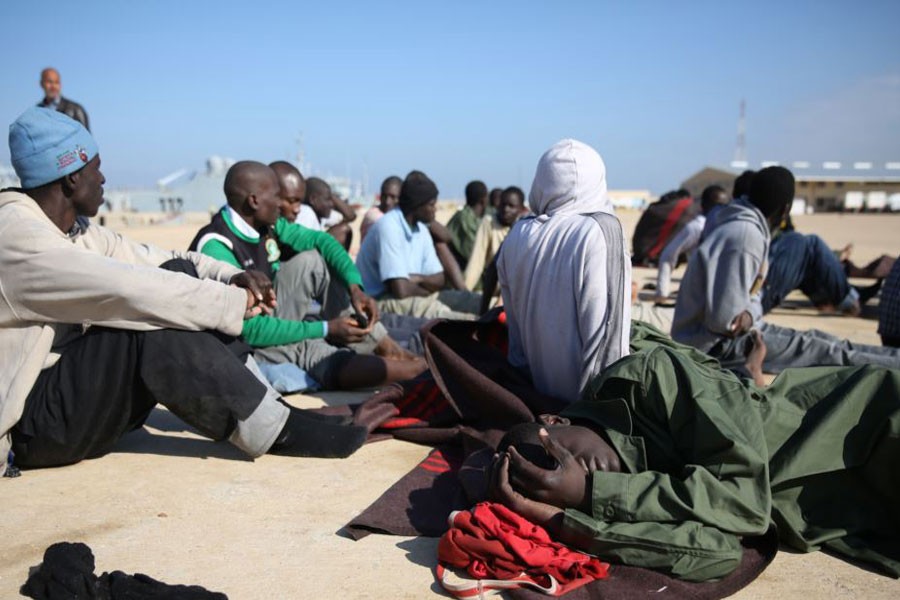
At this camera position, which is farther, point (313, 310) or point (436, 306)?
point (436, 306)

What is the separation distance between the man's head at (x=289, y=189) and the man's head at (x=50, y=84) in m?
3.69

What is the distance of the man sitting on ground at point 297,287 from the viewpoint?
4422 mm

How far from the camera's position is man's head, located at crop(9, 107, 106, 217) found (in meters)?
3.18

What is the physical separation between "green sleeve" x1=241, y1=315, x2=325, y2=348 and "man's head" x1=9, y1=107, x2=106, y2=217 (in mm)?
1158

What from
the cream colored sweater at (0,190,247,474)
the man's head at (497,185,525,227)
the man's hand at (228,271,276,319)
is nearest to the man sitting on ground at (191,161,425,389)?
the man's hand at (228,271,276,319)

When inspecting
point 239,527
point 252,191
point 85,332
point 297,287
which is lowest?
point 239,527

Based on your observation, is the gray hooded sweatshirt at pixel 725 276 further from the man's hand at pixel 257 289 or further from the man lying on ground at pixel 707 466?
the man's hand at pixel 257 289

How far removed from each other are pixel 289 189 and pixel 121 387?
3.21 metres

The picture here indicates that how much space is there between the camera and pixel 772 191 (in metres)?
5.16

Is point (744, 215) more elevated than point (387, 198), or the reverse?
point (744, 215)

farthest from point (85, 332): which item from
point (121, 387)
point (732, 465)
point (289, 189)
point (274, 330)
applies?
point (289, 189)

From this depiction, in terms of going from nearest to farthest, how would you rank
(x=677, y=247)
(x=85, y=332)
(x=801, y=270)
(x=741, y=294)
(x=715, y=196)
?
(x=85, y=332), (x=741, y=294), (x=801, y=270), (x=677, y=247), (x=715, y=196)

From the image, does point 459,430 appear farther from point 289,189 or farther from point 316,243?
point 289,189

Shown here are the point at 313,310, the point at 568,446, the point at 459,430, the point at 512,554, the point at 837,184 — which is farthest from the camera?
the point at 837,184
